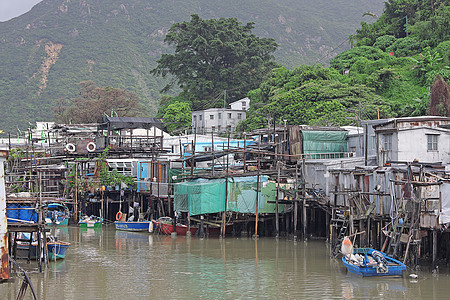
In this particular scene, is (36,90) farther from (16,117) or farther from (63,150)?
(63,150)

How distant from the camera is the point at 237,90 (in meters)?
79.5

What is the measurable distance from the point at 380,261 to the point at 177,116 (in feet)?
174

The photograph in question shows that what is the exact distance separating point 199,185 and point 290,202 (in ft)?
18.2

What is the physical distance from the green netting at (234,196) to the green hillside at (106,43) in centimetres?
5490

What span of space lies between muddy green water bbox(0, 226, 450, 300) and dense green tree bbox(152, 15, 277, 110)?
46.3 m

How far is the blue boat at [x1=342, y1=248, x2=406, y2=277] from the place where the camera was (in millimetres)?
22455

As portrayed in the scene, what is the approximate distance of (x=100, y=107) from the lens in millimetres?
82250

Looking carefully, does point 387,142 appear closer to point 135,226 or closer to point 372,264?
point 372,264

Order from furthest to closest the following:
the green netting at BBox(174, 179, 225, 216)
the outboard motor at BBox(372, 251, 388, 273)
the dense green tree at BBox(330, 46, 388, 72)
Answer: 1. the dense green tree at BBox(330, 46, 388, 72)
2. the green netting at BBox(174, 179, 225, 216)
3. the outboard motor at BBox(372, 251, 388, 273)

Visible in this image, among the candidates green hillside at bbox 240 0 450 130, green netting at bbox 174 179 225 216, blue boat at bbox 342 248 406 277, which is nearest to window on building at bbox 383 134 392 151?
blue boat at bbox 342 248 406 277

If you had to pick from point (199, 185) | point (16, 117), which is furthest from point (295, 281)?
point (16, 117)

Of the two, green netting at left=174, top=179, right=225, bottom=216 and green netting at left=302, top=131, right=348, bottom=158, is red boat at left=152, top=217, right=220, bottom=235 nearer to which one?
green netting at left=174, top=179, right=225, bottom=216

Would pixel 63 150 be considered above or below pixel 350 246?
above

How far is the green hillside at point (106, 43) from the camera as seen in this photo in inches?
4385
